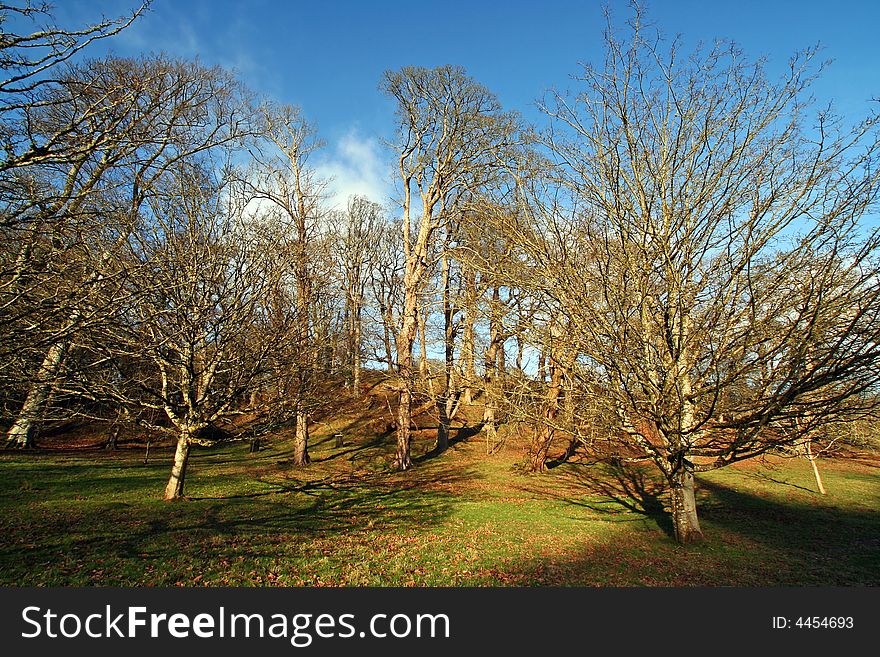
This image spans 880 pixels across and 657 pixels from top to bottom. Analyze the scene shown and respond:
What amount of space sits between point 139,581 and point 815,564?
10.7 meters

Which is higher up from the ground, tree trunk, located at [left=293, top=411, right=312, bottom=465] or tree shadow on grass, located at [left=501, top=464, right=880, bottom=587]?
tree trunk, located at [left=293, top=411, right=312, bottom=465]

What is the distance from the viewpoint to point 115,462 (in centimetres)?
1441

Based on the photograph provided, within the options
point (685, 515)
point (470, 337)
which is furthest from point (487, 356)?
point (685, 515)

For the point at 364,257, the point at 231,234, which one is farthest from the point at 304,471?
the point at 364,257

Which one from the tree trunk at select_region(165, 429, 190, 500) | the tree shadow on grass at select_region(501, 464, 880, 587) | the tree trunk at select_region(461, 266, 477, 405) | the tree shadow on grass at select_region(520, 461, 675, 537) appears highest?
the tree trunk at select_region(461, 266, 477, 405)

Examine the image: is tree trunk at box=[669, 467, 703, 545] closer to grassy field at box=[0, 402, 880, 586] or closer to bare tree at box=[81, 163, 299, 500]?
grassy field at box=[0, 402, 880, 586]

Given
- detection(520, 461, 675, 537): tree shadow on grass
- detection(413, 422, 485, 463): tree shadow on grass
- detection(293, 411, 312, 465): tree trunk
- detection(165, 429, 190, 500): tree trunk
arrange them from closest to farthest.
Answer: detection(165, 429, 190, 500): tree trunk < detection(520, 461, 675, 537): tree shadow on grass < detection(293, 411, 312, 465): tree trunk < detection(413, 422, 485, 463): tree shadow on grass

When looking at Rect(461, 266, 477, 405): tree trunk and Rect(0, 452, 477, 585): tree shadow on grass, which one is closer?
Rect(0, 452, 477, 585): tree shadow on grass

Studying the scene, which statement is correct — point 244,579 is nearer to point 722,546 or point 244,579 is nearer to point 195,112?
point 722,546

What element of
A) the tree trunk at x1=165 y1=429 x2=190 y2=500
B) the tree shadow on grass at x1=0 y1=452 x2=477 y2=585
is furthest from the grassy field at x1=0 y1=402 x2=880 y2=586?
the tree trunk at x1=165 y1=429 x2=190 y2=500

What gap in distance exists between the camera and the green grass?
607 cm

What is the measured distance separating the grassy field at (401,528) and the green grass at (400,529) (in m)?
0.04

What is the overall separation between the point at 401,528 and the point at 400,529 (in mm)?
89

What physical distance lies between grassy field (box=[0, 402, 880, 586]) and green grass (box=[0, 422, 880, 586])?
43mm
